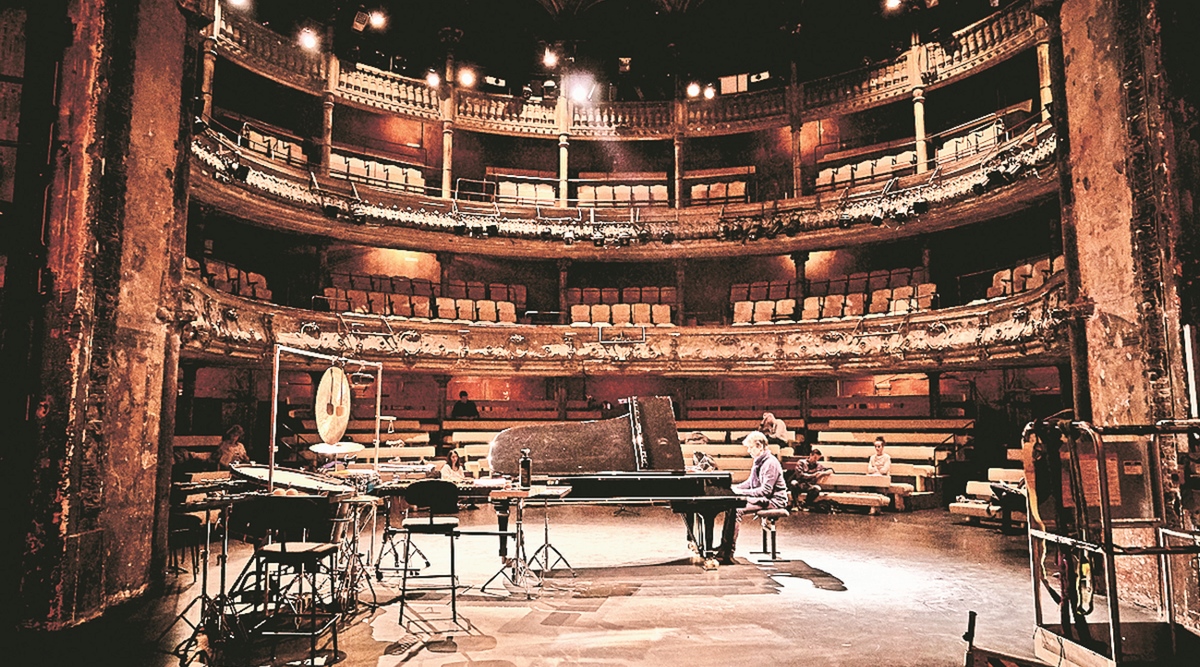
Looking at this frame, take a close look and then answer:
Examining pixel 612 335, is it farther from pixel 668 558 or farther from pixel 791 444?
pixel 668 558

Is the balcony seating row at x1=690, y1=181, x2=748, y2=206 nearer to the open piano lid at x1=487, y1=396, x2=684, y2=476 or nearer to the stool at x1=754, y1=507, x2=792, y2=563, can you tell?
the stool at x1=754, y1=507, x2=792, y2=563

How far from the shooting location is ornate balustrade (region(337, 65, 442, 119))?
15305mm

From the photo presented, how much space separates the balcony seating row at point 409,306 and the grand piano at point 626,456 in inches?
301

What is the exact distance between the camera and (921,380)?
54.9ft

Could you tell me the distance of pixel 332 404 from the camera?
5191 mm

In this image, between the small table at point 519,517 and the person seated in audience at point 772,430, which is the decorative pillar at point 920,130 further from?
the small table at point 519,517

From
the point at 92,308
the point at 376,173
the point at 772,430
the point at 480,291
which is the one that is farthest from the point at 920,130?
the point at 92,308

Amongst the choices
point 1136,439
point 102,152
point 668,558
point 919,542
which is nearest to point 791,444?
point 919,542

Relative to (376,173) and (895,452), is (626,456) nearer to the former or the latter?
(895,452)

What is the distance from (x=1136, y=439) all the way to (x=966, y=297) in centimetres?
1025

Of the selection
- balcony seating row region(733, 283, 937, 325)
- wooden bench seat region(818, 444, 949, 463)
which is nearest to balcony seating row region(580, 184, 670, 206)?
balcony seating row region(733, 283, 937, 325)

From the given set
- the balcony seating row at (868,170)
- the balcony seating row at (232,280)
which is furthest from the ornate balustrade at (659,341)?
the balcony seating row at (868,170)

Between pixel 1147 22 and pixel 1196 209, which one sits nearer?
pixel 1196 209

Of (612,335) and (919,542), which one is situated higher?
(612,335)
